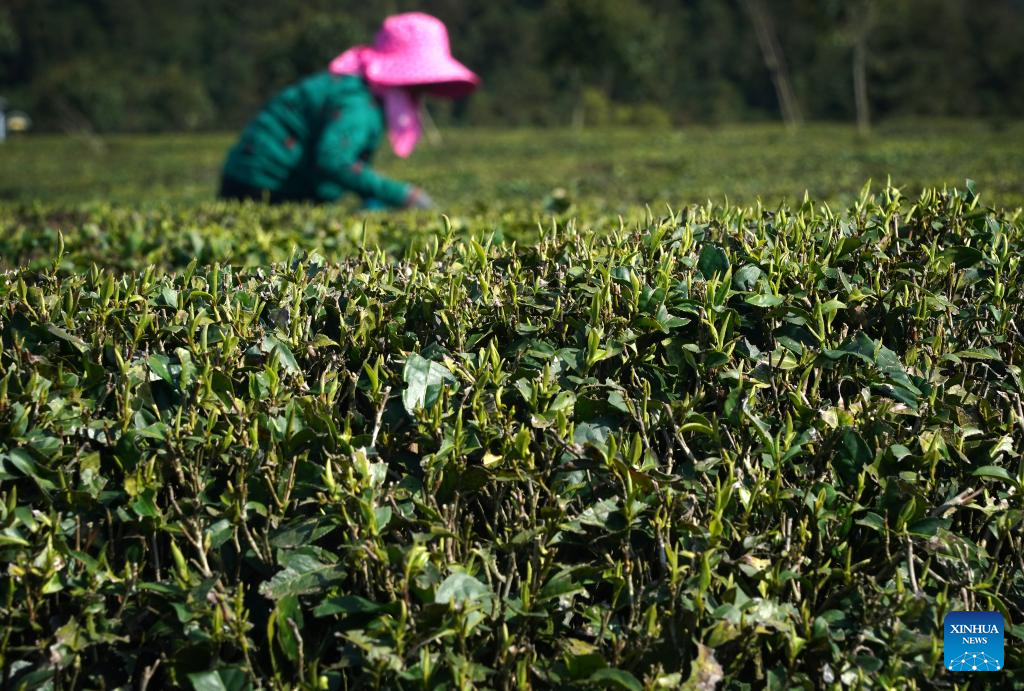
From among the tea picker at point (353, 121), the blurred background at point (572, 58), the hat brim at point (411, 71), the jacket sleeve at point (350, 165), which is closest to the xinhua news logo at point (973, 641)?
the tea picker at point (353, 121)

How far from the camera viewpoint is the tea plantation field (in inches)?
78.0

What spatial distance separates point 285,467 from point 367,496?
234 mm

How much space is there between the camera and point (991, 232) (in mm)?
2896

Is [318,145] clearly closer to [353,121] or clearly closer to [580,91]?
[353,121]

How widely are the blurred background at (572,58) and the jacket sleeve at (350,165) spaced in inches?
1276

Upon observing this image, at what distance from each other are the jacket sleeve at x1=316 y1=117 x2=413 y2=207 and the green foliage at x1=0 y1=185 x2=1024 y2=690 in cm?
373

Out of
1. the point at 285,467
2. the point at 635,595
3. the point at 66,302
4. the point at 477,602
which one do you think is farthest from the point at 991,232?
the point at 66,302

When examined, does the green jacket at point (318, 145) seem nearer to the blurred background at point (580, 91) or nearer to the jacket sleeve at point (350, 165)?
the jacket sleeve at point (350, 165)

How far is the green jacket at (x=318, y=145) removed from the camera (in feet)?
20.9

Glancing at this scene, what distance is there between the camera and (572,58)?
1660 inches

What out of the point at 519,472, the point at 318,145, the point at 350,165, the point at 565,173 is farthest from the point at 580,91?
the point at 519,472

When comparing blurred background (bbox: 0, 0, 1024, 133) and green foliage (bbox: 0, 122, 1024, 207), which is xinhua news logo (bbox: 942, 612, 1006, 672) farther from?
blurred background (bbox: 0, 0, 1024, 133)

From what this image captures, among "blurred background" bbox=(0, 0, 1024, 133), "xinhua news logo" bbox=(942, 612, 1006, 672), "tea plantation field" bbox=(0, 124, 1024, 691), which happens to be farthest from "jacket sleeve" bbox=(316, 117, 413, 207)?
"blurred background" bbox=(0, 0, 1024, 133)

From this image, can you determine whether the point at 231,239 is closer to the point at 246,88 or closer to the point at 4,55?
the point at 246,88
